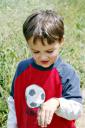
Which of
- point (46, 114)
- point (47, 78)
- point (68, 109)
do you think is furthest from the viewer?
point (47, 78)

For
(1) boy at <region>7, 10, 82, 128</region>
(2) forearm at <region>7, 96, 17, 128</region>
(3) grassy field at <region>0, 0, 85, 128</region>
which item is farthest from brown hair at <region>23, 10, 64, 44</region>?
(3) grassy field at <region>0, 0, 85, 128</region>

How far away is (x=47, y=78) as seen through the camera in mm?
2461

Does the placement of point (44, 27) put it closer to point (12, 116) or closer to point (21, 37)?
point (12, 116)

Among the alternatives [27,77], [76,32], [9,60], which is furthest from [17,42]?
[27,77]

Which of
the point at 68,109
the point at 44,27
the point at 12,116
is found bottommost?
the point at 12,116

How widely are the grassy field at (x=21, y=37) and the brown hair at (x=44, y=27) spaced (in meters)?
1.81

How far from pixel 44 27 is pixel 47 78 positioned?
30 cm

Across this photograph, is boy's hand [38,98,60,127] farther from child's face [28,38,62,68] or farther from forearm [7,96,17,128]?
forearm [7,96,17,128]

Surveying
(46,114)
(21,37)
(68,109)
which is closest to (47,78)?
(68,109)

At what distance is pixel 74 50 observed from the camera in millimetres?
5926

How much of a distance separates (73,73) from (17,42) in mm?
2853

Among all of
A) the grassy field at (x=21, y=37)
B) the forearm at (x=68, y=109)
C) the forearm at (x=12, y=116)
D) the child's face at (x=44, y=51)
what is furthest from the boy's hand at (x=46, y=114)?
the grassy field at (x=21, y=37)

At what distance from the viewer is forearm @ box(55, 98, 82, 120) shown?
2291 mm

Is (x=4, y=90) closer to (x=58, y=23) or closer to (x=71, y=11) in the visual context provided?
(x=58, y=23)
